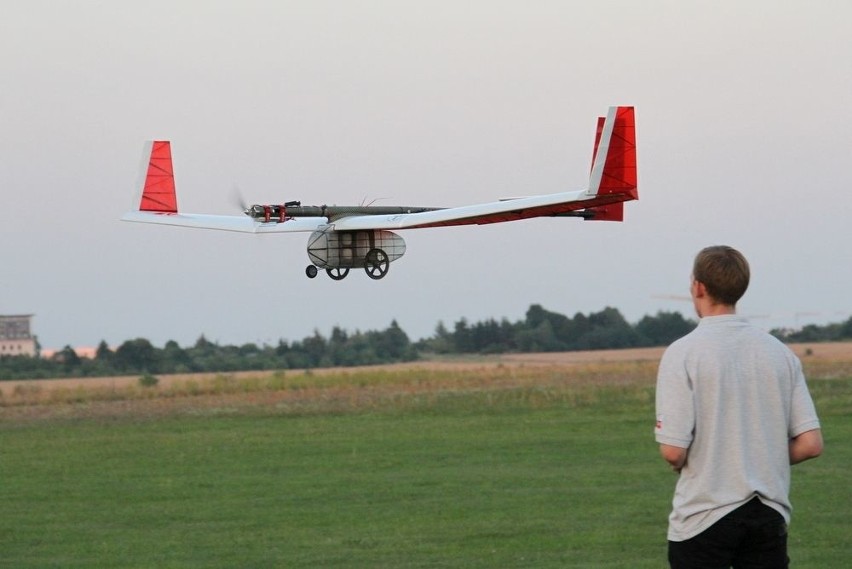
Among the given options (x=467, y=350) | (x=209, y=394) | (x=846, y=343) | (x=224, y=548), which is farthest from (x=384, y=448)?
(x=846, y=343)

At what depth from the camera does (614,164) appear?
390 centimetres

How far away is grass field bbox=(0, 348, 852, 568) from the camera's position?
25562 mm

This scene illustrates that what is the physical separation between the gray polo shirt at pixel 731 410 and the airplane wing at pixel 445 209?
1599 millimetres

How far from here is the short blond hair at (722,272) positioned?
5.35 meters

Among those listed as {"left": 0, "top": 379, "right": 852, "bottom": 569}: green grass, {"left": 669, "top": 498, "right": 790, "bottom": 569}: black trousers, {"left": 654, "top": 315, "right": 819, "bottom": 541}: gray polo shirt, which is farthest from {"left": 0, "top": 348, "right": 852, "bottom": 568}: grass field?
{"left": 654, "top": 315, "right": 819, "bottom": 541}: gray polo shirt

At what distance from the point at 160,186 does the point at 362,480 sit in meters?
34.8

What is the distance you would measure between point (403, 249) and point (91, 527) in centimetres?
2802

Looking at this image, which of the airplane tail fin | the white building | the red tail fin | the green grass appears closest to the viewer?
the airplane tail fin

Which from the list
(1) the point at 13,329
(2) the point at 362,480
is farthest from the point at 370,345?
(2) the point at 362,480

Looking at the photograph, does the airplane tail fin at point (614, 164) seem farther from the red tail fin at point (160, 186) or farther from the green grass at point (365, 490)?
the green grass at point (365, 490)

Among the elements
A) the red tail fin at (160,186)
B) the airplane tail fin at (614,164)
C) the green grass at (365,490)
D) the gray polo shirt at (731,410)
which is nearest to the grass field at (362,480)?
the green grass at (365,490)

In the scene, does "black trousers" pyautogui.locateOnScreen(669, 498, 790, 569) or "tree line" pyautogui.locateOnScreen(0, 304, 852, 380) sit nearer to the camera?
"tree line" pyautogui.locateOnScreen(0, 304, 852, 380)

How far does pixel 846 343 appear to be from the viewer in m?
86.9

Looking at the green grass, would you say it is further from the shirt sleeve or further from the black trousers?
the shirt sleeve
